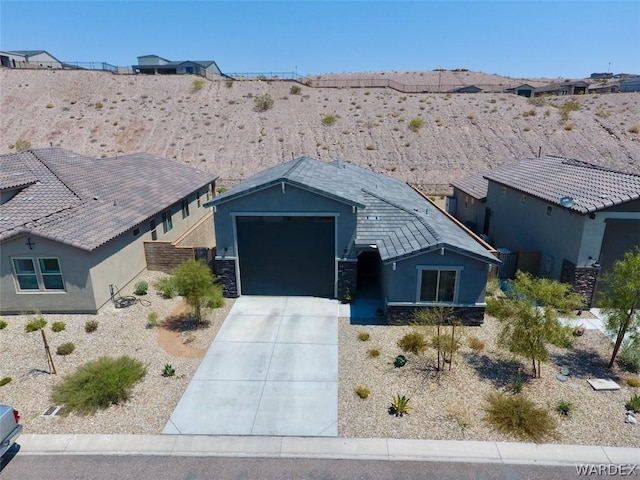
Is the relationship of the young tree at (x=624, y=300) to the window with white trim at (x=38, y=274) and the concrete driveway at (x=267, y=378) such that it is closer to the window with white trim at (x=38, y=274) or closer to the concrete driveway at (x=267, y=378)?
the concrete driveway at (x=267, y=378)

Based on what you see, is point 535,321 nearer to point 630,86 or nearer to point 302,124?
point 302,124

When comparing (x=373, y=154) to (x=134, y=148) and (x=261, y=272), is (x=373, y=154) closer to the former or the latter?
(x=134, y=148)

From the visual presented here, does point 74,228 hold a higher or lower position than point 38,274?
higher

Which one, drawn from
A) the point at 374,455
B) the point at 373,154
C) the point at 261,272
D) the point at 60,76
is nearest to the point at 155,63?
the point at 60,76

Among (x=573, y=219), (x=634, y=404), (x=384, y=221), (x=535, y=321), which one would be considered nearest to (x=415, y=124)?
(x=384, y=221)

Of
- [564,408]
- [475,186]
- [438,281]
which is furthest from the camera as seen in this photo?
[475,186]

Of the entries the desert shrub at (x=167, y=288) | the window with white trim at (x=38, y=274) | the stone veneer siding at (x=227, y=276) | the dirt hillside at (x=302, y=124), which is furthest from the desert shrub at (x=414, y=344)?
the dirt hillside at (x=302, y=124)
